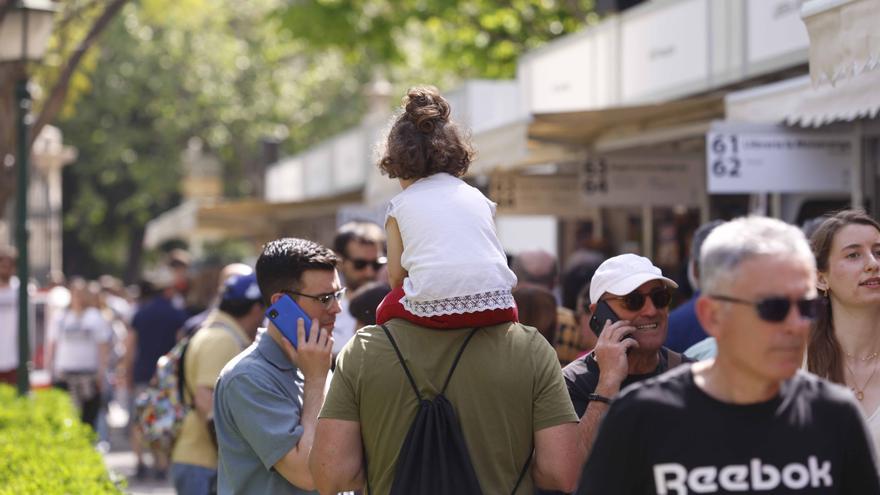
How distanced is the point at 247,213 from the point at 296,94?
67.6 feet

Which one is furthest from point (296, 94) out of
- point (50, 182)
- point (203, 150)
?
point (50, 182)

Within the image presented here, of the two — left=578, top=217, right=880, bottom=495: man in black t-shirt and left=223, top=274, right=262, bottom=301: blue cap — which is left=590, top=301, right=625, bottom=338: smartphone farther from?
left=223, top=274, right=262, bottom=301: blue cap

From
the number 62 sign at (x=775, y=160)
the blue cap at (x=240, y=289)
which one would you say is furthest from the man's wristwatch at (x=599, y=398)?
the number 62 sign at (x=775, y=160)

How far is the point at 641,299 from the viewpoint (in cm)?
442

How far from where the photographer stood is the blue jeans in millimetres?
7004

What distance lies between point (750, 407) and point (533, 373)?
1.02 metres

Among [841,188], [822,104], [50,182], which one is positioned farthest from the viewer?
[50,182]

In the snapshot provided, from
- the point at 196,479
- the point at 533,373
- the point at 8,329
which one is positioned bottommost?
the point at 196,479

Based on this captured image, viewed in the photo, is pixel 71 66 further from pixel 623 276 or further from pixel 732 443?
pixel 732 443

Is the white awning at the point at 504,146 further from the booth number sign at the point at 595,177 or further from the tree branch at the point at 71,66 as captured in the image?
the tree branch at the point at 71,66

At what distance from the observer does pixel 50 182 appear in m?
27.2

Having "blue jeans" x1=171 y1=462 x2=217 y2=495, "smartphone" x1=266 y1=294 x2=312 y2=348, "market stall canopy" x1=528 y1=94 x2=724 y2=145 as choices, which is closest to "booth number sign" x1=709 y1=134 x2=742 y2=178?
"market stall canopy" x1=528 y1=94 x2=724 y2=145

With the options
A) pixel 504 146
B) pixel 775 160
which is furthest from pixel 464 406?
pixel 504 146

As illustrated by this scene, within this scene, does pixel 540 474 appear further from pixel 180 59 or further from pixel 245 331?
pixel 180 59
